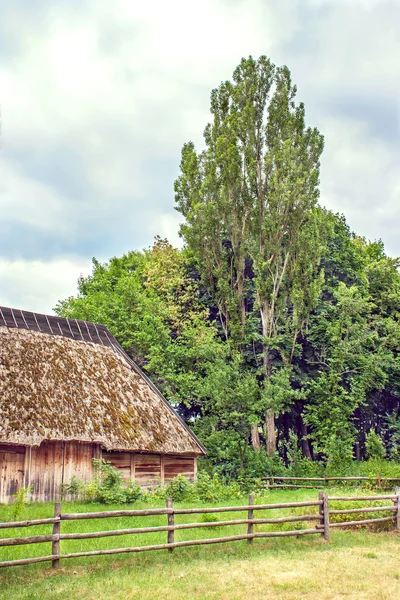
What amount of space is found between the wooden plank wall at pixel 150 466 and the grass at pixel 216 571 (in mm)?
7047

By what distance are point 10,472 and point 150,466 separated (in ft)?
18.8

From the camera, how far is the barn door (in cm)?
1698

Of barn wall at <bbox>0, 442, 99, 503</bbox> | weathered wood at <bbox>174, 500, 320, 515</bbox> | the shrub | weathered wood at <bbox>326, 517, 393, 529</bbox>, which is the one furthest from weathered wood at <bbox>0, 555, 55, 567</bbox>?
the shrub

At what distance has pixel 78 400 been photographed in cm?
1956

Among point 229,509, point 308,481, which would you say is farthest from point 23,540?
point 308,481

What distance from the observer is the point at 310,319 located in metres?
30.1

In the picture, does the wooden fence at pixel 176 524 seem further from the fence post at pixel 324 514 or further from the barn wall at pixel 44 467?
the barn wall at pixel 44 467

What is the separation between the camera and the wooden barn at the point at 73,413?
17500 millimetres

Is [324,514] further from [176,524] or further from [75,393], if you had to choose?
[75,393]

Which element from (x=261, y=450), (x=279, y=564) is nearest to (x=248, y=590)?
(x=279, y=564)

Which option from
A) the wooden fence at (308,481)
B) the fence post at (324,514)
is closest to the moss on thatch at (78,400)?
the wooden fence at (308,481)

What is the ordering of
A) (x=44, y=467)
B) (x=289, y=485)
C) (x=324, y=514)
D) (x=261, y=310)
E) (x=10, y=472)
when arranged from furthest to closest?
(x=261, y=310) < (x=289, y=485) < (x=44, y=467) < (x=10, y=472) < (x=324, y=514)

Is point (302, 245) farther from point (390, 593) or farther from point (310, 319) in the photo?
point (390, 593)

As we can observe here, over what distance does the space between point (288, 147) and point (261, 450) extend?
1558 cm
